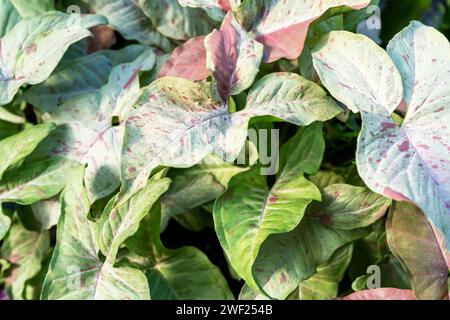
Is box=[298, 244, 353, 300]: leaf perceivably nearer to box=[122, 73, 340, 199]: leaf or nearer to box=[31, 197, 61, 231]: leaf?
box=[122, 73, 340, 199]: leaf

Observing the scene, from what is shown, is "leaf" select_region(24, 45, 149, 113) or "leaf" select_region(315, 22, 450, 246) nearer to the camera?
"leaf" select_region(315, 22, 450, 246)

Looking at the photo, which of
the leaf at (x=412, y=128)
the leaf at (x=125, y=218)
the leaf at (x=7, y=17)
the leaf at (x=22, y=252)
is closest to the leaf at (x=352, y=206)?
the leaf at (x=412, y=128)

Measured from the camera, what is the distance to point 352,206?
3.00 ft

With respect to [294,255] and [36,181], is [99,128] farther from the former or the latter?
[294,255]

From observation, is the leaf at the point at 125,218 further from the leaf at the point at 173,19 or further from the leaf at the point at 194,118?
the leaf at the point at 173,19

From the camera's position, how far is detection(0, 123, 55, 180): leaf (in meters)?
0.94

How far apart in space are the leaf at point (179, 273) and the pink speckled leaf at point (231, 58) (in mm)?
238

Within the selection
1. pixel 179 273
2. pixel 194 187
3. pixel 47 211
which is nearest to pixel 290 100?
pixel 194 187

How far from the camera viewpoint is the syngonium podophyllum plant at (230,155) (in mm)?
828

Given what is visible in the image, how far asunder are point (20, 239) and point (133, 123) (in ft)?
1.35

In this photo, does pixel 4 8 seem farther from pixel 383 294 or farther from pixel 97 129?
pixel 383 294

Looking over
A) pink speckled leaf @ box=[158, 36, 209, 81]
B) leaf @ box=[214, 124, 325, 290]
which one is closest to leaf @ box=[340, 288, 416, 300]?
leaf @ box=[214, 124, 325, 290]

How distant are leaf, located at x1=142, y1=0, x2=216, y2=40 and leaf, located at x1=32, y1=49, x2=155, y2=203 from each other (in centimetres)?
7

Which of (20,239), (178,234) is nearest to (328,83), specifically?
(178,234)
